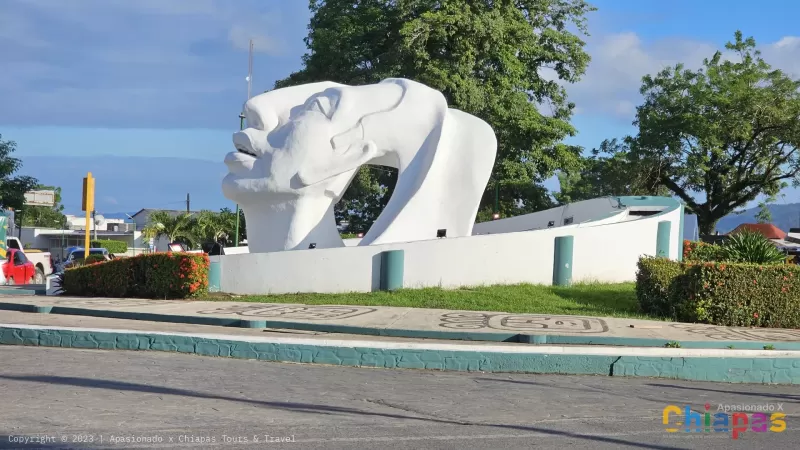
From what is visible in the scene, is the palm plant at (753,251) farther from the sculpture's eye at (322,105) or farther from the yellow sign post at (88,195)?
the yellow sign post at (88,195)

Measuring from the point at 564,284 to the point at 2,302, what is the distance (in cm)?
1098

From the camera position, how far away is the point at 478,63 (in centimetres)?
3014

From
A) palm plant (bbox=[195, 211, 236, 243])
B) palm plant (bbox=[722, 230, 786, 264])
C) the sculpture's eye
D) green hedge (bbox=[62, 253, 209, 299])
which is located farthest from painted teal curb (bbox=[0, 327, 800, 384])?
palm plant (bbox=[195, 211, 236, 243])

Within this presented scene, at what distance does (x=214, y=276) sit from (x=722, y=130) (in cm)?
2622

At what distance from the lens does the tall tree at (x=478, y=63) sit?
28.5 m

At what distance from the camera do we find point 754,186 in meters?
37.6

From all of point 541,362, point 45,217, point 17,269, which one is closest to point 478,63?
point 17,269

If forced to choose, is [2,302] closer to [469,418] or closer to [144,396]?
[144,396]

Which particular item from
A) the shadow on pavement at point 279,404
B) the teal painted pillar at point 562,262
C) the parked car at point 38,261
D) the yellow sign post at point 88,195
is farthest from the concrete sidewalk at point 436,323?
the parked car at point 38,261

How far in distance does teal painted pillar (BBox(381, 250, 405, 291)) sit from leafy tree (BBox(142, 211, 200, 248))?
3395cm

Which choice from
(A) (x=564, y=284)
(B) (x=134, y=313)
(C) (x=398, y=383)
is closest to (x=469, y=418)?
(C) (x=398, y=383)

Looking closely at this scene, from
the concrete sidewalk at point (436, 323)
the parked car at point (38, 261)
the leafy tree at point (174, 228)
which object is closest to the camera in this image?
the concrete sidewalk at point (436, 323)

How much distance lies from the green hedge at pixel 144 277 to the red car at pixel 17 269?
304 inches

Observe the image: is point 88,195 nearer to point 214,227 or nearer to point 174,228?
point 214,227
